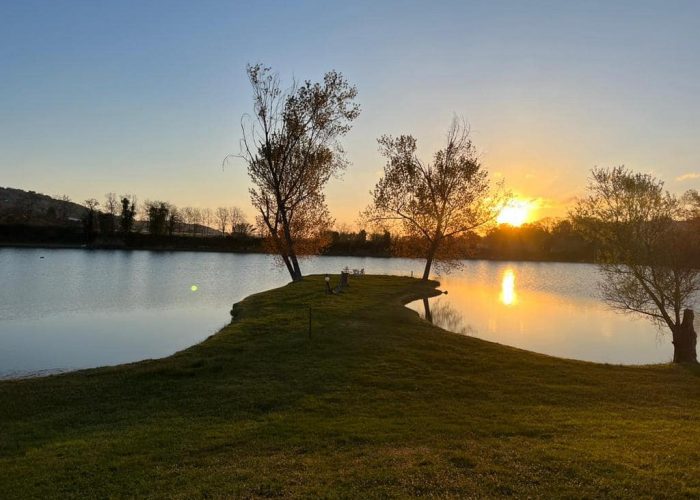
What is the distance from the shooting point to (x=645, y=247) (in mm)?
23391

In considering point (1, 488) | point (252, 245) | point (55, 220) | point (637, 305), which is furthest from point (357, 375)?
point (55, 220)

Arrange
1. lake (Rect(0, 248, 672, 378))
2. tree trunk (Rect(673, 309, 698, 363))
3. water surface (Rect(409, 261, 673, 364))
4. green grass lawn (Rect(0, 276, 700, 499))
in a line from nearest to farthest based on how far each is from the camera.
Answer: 1. green grass lawn (Rect(0, 276, 700, 499))
2. lake (Rect(0, 248, 672, 378))
3. tree trunk (Rect(673, 309, 698, 363))
4. water surface (Rect(409, 261, 673, 364))

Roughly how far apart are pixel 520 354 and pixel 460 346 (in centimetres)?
233

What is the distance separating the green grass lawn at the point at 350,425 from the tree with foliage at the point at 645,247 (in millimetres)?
5442

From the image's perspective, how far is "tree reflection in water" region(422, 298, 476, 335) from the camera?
27.6m

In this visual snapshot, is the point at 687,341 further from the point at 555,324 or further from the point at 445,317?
the point at 445,317

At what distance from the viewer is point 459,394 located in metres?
13.1

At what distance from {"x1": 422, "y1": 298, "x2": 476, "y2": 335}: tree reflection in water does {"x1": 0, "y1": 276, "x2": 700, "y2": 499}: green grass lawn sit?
8027 mm

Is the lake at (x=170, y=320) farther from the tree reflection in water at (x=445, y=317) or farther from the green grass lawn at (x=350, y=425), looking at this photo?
the green grass lawn at (x=350, y=425)

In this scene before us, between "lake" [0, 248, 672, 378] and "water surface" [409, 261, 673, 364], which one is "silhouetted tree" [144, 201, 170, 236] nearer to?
"lake" [0, 248, 672, 378]

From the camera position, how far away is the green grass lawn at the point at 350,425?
7219 millimetres

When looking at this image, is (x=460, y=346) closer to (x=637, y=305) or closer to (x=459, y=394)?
(x=459, y=394)

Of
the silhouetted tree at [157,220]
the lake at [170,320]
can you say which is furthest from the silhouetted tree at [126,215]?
the lake at [170,320]

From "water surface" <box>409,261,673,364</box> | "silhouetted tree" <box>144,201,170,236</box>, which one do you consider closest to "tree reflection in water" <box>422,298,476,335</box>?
"water surface" <box>409,261,673,364</box>
